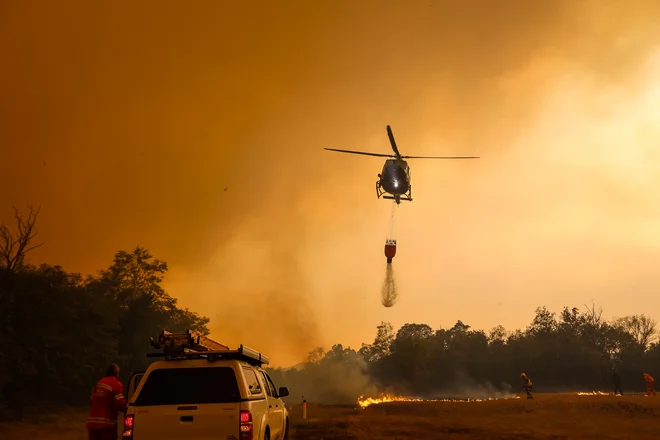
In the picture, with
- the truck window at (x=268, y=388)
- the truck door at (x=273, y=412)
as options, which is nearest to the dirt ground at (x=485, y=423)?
the truck door at (x=273, y=412)

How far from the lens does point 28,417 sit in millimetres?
40438

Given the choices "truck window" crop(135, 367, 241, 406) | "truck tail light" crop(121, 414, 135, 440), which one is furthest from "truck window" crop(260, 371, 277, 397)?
"truck tail light" crop(121, 414, 135, 440)

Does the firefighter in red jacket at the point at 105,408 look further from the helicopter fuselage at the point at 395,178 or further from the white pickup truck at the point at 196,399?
→ the helicopter fuselage at the point at 395,178

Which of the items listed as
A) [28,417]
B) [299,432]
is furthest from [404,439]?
[28,417]

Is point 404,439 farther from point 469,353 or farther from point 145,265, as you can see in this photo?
point 469,353

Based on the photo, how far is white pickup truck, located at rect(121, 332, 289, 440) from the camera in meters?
10.0

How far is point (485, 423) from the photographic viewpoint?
98.3ft

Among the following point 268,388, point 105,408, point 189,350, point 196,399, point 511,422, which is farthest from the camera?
point 511,422

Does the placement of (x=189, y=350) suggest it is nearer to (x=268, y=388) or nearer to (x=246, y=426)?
(x=246, y=426)

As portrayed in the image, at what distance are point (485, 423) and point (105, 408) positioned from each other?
2252 centimetres

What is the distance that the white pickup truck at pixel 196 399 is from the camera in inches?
394

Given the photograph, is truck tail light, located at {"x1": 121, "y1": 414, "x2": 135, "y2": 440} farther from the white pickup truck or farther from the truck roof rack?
the truck roof rack

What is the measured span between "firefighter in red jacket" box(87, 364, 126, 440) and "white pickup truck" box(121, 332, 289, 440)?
119 centimetres

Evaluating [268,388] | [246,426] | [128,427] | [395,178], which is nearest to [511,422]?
[395,178]
